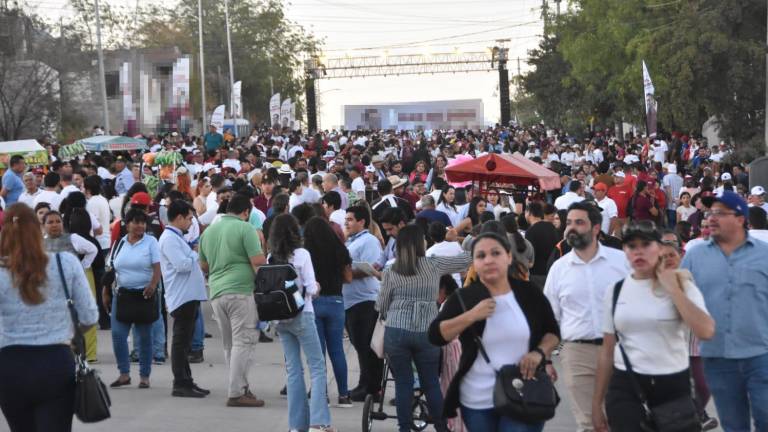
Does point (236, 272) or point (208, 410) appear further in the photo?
point (208, 410)

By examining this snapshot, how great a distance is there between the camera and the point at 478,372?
21.4 feet

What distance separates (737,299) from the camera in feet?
24.7

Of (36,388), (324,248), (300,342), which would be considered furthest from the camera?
(324,248)

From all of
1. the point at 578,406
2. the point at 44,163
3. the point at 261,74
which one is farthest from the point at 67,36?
the point at 578,406

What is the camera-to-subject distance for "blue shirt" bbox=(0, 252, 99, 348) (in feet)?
22.4

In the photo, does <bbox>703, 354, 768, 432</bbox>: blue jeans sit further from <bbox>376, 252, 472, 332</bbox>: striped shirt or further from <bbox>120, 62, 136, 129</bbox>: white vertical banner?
<bbox>120, 62, 136, 129</bbox>: white vertical banner

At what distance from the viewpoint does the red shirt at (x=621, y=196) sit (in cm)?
2016

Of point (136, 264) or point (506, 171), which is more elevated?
point (506, 171)

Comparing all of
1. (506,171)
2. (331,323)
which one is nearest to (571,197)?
(506,171)

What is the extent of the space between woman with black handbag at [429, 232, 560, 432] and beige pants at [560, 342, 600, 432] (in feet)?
4.85

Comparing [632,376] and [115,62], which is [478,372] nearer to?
[632,376]

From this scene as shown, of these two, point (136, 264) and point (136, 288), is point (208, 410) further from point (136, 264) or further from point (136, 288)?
point (136, 264)

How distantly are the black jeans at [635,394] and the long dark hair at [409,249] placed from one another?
284cm

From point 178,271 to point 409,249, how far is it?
2.91 meters
